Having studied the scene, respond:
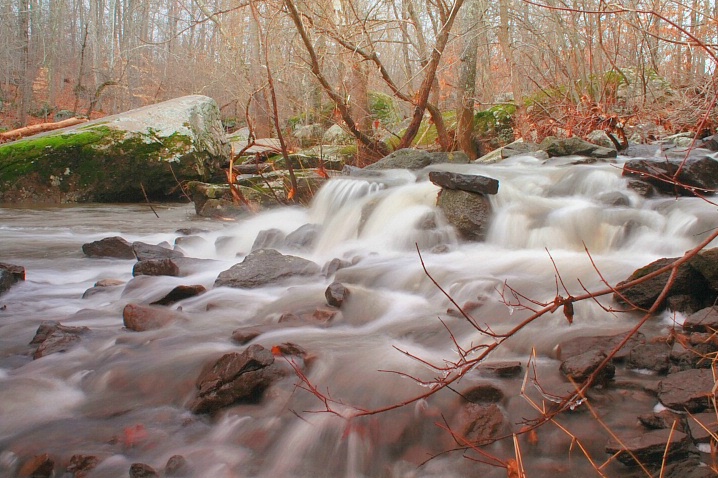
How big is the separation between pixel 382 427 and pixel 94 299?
3009mm

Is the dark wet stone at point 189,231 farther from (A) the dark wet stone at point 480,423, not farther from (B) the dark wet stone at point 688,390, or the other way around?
(B) the dark wet stone at point 688,390

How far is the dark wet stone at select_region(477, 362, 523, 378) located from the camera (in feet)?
9.78

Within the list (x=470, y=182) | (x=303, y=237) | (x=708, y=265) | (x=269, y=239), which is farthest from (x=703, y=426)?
(x=269, y=239)

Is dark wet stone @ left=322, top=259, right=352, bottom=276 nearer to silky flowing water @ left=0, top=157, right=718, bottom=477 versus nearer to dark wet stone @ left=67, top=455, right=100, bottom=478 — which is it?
silky flowing water @ left=0, top=157, right=718, bottom=477

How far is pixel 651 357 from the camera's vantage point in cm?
293

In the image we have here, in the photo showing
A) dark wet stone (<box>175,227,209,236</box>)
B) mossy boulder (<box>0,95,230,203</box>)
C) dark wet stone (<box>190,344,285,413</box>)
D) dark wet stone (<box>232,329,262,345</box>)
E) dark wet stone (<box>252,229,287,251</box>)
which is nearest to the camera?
dark wet stone (<box>190,344,285,413</box>)

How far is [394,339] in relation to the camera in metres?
3.71

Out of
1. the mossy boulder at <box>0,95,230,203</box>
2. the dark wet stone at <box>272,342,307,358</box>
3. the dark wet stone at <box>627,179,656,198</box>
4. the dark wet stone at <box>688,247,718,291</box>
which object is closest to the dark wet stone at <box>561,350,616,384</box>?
the dark wet stone at <box>688,247,718,291</box>

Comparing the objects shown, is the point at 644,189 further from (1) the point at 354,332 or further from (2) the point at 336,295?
(1) the point at 354,332

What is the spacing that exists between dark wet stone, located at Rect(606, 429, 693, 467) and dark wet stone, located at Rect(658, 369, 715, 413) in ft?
0.86

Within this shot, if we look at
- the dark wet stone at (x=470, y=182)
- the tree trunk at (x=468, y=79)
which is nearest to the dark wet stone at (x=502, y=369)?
the dark wet stone at (x=470, y=182)

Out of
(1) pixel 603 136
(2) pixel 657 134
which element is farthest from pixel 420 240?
(2) pixel 657 134

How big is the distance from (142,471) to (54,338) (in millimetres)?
1626

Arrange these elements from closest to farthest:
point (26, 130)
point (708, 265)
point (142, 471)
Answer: point (142, 471) < point (708, 265) < point (26, 130)
